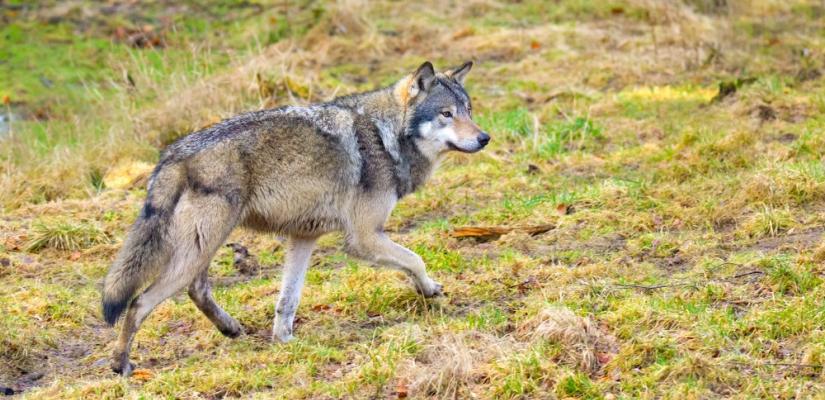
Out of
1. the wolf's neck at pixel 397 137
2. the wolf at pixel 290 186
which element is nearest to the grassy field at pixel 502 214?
the wolf at pixel 290 186

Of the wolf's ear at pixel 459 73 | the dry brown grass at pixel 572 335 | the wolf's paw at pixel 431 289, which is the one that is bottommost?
the wolf's paw at pixel 431 289

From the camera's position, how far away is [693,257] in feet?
27.0

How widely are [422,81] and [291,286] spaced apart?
168 cm

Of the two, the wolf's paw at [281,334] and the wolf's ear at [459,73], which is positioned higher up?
the wolf's ear at [459,73]

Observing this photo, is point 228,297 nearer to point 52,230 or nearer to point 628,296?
point 52,230

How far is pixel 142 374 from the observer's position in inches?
271

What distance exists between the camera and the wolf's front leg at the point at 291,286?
7.51 meters

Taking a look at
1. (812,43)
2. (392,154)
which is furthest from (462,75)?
(812,43)

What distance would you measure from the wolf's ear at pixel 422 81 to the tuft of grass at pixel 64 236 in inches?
136

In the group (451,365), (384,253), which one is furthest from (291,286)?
(451,365)

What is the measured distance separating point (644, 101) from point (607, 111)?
1.80 feet

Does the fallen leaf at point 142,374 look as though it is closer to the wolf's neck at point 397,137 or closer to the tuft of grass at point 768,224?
the wolf's neck at point 397,137

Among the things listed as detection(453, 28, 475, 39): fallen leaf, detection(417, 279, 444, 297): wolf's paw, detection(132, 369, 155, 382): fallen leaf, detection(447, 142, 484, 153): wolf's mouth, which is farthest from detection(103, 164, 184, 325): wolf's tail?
detection(453, 28, 475, 39): fallen leaf

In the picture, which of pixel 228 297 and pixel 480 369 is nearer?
pixel 480 369
